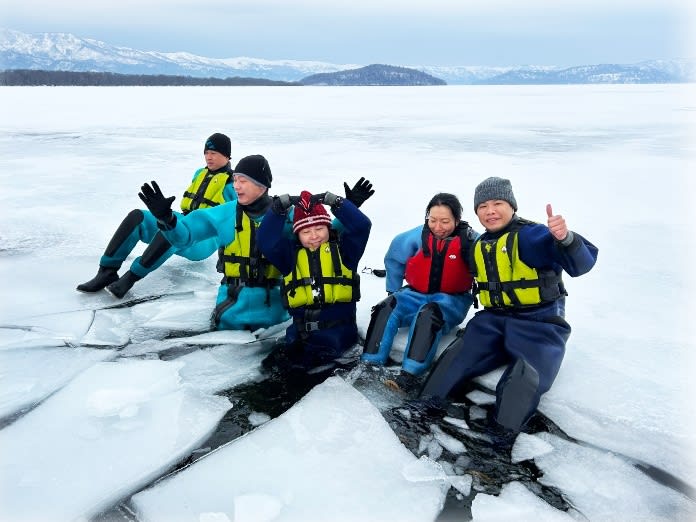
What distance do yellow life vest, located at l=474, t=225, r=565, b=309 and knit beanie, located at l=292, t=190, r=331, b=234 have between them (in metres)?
1.02

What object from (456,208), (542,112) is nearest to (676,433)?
(456,208)

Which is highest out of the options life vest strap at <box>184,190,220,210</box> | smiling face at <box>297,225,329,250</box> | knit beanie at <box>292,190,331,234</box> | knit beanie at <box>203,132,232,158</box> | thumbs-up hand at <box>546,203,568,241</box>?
knit beanie at <box>203,132,232,158</box>

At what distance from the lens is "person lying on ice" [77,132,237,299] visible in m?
4.51

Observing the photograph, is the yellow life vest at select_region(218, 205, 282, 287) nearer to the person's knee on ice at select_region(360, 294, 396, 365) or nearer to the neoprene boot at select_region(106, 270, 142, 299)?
the person's knee on ice at select_region(360, 294, 396, 365)

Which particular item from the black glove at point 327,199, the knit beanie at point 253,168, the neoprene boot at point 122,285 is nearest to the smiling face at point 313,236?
the black glove at point 327,199

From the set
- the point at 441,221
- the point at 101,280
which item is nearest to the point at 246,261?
the point at 441,221

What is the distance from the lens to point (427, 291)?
358cm

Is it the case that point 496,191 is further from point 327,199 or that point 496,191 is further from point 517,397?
point 517,397

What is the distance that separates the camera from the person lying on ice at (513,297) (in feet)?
9.57

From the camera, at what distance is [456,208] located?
3.43m

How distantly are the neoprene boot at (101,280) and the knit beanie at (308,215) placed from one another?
2076 millimetres

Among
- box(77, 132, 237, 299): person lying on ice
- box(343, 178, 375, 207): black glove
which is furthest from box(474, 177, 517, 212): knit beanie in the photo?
box(77, 132, 237, 299): person lying on ice

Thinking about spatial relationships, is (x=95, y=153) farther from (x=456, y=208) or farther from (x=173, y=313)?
(x=456, y=208)

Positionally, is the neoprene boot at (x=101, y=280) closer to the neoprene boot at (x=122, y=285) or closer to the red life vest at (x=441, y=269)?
the neoprene boot at (x=122, y=285)
